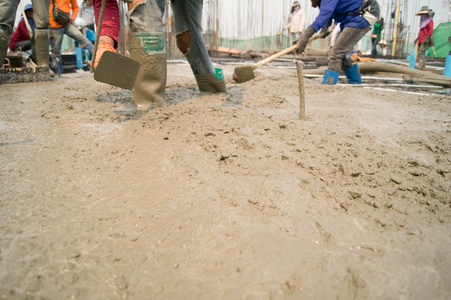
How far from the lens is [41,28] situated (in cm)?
340

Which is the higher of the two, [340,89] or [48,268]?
[340,89]

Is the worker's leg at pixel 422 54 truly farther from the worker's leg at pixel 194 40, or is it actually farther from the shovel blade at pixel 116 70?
the shovel blade at pixel 116 70

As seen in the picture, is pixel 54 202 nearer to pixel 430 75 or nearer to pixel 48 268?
pixel 48 268

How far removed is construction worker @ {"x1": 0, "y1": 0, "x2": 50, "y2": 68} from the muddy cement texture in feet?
4.61

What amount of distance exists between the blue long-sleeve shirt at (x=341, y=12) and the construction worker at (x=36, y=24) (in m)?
3.15

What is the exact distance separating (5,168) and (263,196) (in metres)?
1.04

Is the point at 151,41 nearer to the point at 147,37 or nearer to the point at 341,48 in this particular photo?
the point at 147,37

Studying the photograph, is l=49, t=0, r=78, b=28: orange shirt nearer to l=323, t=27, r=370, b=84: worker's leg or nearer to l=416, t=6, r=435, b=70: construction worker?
l=323, t=27, r=370, b=84: worker's leg

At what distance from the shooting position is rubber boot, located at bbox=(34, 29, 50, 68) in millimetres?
3428

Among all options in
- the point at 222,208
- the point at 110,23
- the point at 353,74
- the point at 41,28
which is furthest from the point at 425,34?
the point at 222,208

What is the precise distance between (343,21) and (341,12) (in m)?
0.12

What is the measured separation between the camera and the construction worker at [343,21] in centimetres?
330

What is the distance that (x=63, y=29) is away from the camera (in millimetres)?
4590

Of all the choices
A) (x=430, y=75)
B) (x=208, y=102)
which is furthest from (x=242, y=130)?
(x=430, y=75)
